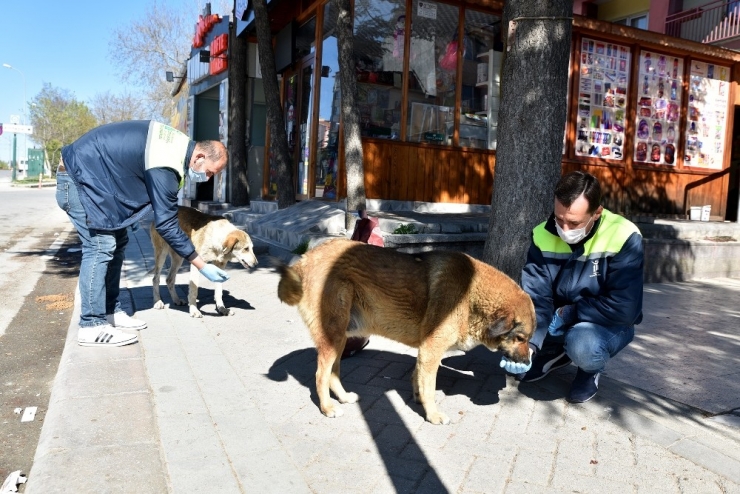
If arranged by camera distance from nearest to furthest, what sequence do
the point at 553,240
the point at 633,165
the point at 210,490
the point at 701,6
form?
the point at 210,490 → the point at 553,240 → the point at 633,165 → the point at 701,6

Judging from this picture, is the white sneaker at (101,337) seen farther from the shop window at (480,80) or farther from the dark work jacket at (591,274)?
the shop window at (480,80)

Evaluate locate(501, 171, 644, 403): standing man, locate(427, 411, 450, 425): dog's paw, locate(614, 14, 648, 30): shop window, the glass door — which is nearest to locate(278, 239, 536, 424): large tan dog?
locate(427, 411, 450, 425): dog's paw

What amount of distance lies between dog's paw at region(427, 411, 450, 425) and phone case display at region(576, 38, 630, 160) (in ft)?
32.5

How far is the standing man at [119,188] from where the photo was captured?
4.63 meters

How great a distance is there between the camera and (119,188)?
4773mm

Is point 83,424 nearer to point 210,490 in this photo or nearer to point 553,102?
point 210,490

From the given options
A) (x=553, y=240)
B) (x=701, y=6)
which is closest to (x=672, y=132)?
(x=701, y=6)

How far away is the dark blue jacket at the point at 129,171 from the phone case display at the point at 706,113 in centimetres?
1249

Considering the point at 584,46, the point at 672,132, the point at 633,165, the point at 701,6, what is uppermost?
the point at 701,6

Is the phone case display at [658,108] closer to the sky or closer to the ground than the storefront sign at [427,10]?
closer to the ground

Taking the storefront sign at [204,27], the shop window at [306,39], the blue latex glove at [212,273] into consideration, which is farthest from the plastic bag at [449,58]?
the storefront sign at [204,27]

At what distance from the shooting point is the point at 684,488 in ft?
9.18

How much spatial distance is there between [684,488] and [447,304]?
5.12 feet

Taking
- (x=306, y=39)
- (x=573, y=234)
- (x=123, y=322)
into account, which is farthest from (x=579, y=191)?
(x=306, y=39)
